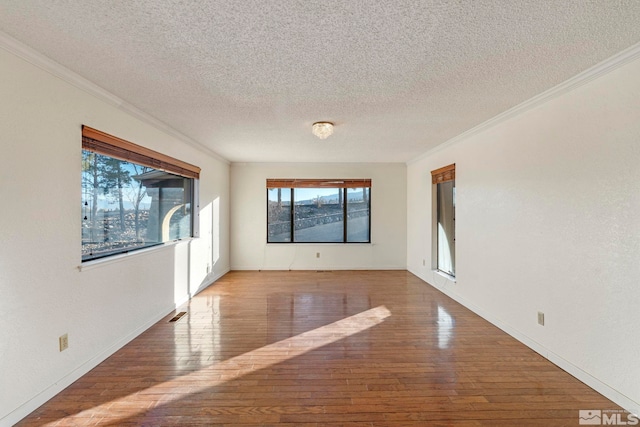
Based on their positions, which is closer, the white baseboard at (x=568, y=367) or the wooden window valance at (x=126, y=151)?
the white baseboard at (x=568, y=367)

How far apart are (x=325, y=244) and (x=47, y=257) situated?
4.80m

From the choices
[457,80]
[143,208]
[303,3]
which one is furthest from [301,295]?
[303,3]

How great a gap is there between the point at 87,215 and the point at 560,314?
4.09 metres

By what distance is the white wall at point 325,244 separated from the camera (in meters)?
6.24

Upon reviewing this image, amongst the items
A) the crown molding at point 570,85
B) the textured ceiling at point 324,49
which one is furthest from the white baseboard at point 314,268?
the textured ceiling at point 324,49

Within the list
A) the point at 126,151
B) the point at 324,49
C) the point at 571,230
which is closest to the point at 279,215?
the point at 126,151

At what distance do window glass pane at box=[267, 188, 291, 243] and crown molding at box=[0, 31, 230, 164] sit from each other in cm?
300

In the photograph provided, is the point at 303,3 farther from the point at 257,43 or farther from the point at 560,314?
the point at 560,314

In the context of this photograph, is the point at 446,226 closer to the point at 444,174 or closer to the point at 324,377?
the point at 444,174

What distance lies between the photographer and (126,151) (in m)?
2.82

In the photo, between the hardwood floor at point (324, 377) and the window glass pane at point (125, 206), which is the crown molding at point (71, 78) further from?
the hardwood floor at point (324, 377)

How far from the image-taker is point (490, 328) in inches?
124

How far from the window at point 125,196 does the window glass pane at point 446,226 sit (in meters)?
4.11

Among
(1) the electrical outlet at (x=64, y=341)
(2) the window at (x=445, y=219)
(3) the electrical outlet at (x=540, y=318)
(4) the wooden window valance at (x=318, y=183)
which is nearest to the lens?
(1) the electrical outlet at (x=64, y=341)
